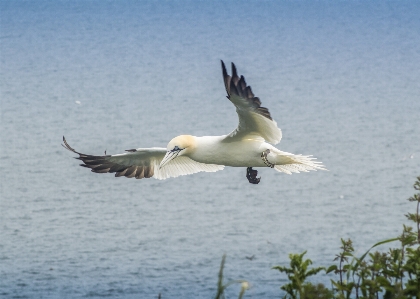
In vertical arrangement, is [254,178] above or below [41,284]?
above

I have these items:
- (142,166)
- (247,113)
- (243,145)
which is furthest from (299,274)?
(142,166)

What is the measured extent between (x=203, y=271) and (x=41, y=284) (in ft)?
6.52

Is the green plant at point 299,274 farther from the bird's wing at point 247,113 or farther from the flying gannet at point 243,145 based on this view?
the flying gannet at point 243,145

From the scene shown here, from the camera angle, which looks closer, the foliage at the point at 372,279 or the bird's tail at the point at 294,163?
the foliage at the point at 372,279

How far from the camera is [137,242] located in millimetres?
12008

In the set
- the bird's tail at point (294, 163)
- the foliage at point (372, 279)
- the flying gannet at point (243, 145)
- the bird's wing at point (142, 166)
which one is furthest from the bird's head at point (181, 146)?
the foliage at point (372, 279)

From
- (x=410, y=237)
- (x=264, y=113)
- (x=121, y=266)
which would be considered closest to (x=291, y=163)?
(x=264, y=113)

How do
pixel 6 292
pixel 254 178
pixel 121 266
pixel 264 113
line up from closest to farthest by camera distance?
pixel 264 113
pixel 254 178
pixel 6 292
pixel 121 266

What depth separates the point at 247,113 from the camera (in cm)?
674

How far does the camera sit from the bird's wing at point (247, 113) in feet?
21.1

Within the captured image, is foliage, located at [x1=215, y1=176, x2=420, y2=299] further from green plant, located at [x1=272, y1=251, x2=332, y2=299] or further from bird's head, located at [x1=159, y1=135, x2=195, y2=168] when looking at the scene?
bird's head, located at [x1=159, y1=135, x2=195, y2=168]

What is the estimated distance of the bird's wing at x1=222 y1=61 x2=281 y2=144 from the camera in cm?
645

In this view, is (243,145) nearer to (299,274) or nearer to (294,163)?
(294,163)

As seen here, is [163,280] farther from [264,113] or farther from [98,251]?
[264,113]
